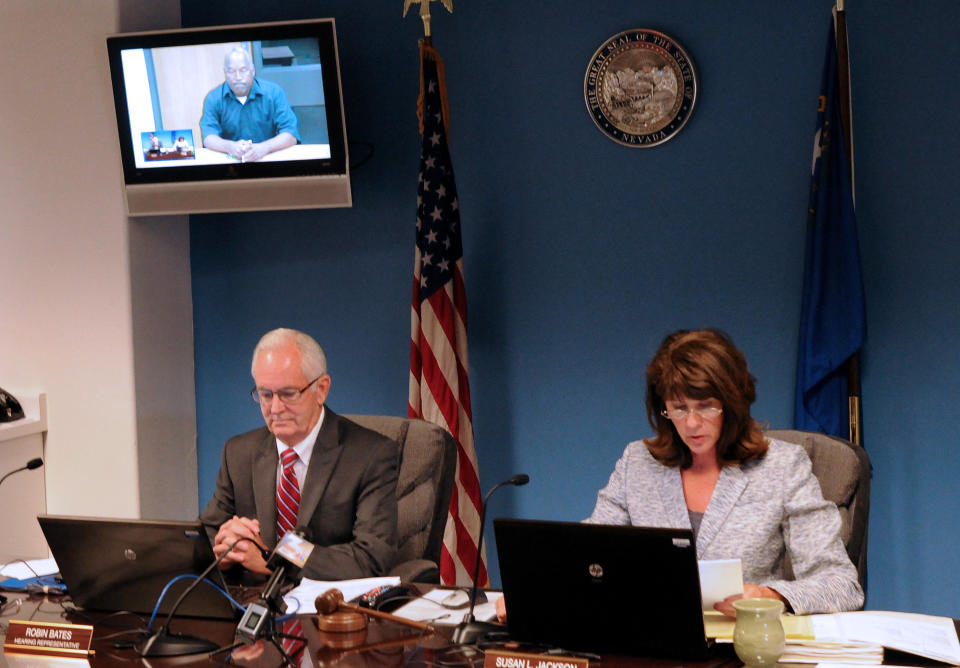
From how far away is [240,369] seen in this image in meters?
4.55

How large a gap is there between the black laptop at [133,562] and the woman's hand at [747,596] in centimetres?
96

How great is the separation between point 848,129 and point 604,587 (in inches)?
96.5

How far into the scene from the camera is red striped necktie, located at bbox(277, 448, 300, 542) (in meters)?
2.74

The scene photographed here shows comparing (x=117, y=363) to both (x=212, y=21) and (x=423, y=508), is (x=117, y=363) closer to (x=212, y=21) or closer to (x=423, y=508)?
(x=212, y=21)

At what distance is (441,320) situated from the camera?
4.06 m

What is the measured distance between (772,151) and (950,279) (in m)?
0.78

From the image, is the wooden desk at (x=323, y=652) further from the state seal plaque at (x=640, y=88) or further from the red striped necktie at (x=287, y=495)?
the state seal plaque at (x=640, y=88)

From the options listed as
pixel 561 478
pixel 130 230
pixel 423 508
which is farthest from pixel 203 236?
pixel 423 508

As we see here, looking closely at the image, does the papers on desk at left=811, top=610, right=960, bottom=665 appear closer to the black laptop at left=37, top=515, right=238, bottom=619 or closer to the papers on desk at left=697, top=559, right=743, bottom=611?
the papers on desk at left=697, top=559, right=743, bottom=611

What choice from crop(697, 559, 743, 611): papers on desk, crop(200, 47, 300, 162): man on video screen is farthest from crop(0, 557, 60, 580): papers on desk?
crop(200, 47, 300, 162): man on video screen

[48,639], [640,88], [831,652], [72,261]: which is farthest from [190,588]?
[640,88]

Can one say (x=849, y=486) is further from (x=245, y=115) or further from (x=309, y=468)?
(x=245, y=115)

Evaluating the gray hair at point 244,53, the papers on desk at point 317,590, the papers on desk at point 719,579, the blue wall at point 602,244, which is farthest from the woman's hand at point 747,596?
the gray hair at point 244,53

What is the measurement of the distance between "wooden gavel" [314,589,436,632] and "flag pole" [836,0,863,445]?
6.87ft
